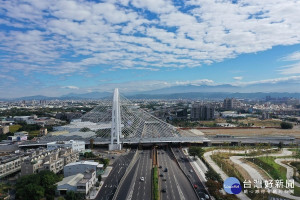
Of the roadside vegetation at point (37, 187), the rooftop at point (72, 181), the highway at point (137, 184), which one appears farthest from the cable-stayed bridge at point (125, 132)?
the roadside vegetation at point (37, 187)

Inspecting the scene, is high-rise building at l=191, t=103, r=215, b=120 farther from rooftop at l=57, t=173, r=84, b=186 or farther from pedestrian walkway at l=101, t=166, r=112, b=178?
rooftop at l=57, t=173, r=84, b=186

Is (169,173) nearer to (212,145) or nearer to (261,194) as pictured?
(261,194)

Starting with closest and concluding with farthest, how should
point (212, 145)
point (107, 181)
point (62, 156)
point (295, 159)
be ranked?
point (107, 181) → point (62, 156) → point (295, 159) → point (212, 145)

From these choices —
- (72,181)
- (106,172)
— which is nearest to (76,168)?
(106,172)

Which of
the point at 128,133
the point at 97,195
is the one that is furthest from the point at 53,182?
the point at 128,133

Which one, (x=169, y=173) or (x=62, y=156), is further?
(x=62, y=156)

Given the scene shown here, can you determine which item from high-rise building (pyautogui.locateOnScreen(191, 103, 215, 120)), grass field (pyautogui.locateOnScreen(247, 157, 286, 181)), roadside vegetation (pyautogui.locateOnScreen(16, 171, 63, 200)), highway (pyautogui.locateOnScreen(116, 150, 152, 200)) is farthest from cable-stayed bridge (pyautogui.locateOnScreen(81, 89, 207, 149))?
high-rise building (pyautogui.locateOnScreen(191, 103, 215, 120))
